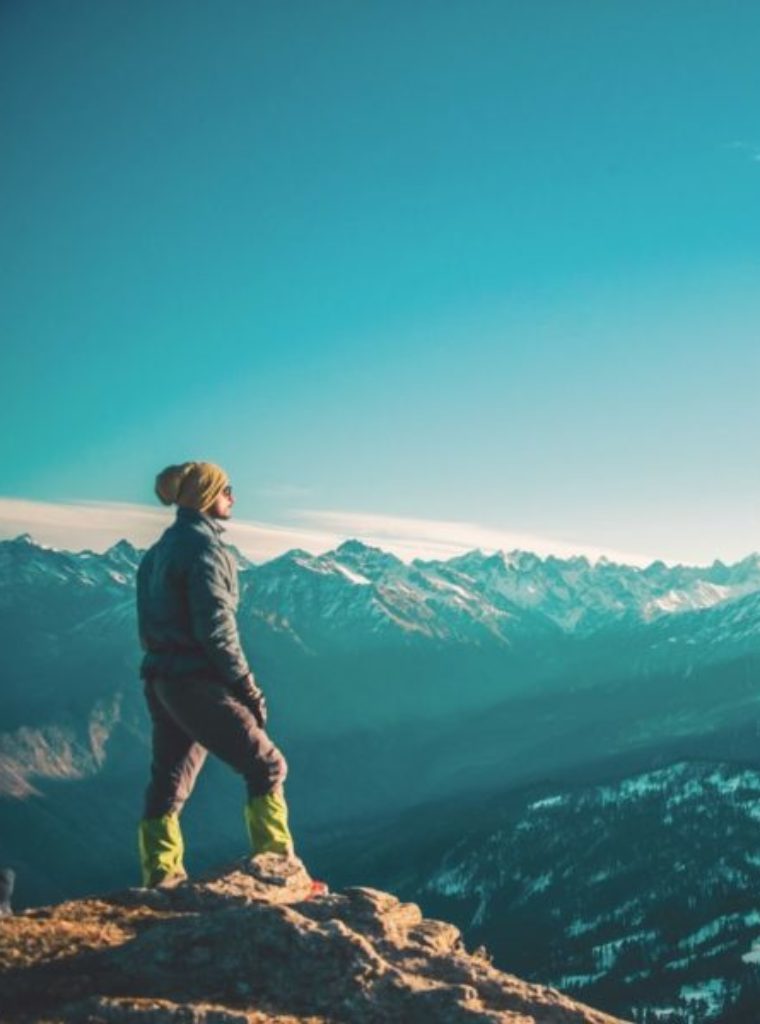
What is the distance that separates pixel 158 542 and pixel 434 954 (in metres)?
5.38

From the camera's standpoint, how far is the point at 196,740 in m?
11.2

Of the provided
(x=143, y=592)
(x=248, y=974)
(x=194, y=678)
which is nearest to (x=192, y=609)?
(x=194, y=678)

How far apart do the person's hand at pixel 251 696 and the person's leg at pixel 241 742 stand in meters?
0.08

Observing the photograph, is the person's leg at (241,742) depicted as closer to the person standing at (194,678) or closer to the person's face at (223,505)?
the person standing at (194,678)

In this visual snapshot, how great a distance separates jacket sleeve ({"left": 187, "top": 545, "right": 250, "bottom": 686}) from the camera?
417 inches

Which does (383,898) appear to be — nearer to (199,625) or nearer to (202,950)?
(202,950)

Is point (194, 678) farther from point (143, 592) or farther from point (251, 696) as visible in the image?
point (143, 592)

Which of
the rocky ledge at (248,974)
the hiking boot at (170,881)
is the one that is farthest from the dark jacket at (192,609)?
the rocky ledge at (248,974)

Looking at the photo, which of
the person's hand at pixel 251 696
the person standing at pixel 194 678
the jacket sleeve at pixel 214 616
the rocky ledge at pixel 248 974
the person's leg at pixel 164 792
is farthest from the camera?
the person's leg at pixel 164 792

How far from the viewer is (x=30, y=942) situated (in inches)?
319

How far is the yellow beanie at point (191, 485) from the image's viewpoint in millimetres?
11438

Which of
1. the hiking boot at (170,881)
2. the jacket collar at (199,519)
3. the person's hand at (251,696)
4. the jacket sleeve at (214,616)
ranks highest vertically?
the jacket collar at (199,519)

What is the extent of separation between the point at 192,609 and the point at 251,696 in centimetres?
124

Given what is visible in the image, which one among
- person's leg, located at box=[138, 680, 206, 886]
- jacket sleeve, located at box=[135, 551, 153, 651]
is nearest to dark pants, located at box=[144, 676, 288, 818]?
person's leg, located at box=[138, 680, 206, 886]
